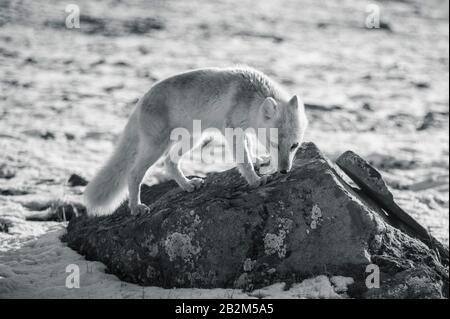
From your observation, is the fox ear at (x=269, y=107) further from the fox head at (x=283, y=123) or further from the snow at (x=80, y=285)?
the snow at (x=80, y=285)

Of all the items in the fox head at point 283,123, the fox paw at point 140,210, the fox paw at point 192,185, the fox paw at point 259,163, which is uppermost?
the fox head at point 283,123

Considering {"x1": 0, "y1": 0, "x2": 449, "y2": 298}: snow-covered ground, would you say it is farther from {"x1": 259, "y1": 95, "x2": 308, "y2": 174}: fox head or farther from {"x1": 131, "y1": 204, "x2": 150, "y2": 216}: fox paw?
{"x1": 259, "y1": 95, "x2": 308, "y2": 174}: fox head

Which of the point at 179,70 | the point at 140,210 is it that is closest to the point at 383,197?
the point at 140,210

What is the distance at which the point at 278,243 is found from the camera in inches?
199

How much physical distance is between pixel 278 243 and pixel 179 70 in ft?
40.5


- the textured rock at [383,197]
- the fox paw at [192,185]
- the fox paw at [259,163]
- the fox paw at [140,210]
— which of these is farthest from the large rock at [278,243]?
the fox paw at [259,163]

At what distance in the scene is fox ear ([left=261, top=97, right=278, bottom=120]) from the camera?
5.56m

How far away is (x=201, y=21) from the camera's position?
78.8ft

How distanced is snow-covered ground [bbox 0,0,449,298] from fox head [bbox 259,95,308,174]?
1307 millimetres

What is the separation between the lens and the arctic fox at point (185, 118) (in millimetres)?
5695

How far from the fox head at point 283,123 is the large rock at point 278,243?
0.25 meters

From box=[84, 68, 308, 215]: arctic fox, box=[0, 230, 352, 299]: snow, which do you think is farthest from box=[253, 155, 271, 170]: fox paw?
box=[0, 230, 352, 299]: snow
